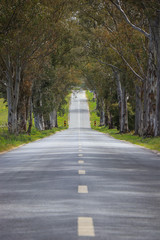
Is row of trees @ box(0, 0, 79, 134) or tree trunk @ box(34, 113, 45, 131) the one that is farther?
tree trunk @ box(34, 113, 45, 131)

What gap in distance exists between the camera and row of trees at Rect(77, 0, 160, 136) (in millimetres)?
32469

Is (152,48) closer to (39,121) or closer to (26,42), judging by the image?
(26,42)

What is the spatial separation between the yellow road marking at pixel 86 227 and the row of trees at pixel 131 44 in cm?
2328

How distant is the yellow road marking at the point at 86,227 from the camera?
18.6 feet

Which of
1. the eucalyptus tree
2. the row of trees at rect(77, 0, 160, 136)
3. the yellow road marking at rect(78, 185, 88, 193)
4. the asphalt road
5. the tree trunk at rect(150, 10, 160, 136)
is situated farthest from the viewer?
the row of trees at rect(77, 0, 160, 136)

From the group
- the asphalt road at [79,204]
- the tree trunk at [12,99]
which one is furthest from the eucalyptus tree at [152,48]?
the asphalt road at [79,204]

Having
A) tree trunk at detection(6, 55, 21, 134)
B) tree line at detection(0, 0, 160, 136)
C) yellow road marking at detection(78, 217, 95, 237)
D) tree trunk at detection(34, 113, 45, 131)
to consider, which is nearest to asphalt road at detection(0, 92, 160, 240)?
yellow road marking at detection(78, 217, 95, 237)

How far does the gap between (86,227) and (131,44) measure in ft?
107

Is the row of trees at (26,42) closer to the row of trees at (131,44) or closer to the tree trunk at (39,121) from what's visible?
the row of trees at (131,44)

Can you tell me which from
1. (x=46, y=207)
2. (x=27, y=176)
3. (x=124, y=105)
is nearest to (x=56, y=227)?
(x=46, y=207)

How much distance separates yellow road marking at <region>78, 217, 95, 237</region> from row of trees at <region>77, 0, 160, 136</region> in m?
23.3

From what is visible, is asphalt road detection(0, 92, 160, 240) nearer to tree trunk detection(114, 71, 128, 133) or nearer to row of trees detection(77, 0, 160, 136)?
row of trees detection(77, 0, 160, 136)

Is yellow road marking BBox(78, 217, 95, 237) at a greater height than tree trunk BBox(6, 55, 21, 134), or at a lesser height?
lesser

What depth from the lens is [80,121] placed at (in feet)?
376
